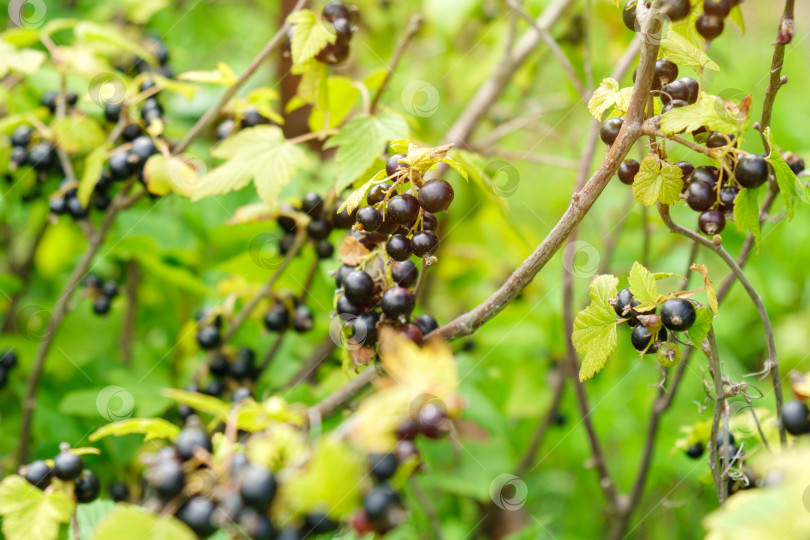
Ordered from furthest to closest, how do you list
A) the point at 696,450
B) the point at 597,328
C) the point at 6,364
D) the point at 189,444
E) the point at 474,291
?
1. the point at 474,291
2. the point at 6,364
3. the point at 696,450
4. the point at 597,328
5. the point at 189,444

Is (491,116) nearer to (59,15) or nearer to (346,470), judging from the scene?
(59,15)

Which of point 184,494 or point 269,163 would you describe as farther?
point 269,163

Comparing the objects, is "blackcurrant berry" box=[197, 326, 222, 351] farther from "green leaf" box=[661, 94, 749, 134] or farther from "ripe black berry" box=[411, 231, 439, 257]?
"green leaf" box=[661, 94, 749, 134]

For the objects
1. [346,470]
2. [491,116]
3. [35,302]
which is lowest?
[35,302]

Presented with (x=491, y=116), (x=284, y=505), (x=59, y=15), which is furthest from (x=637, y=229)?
(x=59, y=15)

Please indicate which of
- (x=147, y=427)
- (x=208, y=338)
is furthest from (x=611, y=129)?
(x=208, y=338)

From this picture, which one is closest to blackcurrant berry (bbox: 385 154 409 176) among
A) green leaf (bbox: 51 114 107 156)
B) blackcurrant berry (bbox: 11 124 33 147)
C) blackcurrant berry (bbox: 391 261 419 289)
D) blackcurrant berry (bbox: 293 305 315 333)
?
blackcurrant berry (bbox: 391 261 419 289)

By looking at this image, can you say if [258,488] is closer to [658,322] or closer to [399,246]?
Result: [399,246]
